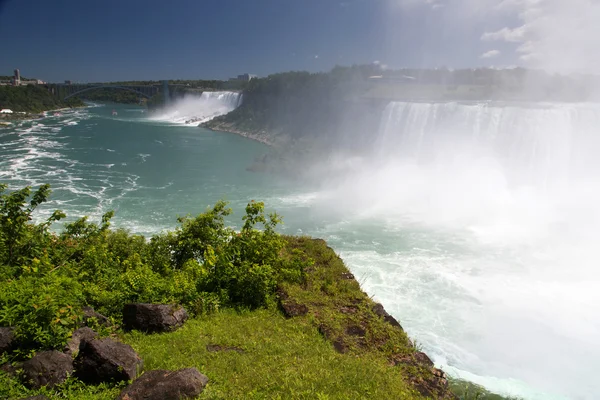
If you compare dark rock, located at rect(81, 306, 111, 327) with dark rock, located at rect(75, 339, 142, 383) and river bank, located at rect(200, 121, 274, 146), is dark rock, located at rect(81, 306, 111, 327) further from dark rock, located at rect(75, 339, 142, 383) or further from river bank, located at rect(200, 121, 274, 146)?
river bank, located at rect(200, 121, 274, 146)

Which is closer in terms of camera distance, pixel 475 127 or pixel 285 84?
pixel 475 127

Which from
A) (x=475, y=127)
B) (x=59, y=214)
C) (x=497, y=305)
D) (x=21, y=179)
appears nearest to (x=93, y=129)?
(x=21, y=179)

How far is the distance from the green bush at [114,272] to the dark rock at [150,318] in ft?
1.09

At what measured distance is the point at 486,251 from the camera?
14.3 m

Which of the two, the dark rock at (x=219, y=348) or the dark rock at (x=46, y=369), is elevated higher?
the dark rock at (x=46, y=369)

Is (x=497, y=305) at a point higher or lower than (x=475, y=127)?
lower

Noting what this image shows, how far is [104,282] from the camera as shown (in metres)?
6.28

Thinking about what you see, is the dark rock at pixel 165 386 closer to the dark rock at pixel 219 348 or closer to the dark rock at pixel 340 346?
the dark rock at pixel 219 348

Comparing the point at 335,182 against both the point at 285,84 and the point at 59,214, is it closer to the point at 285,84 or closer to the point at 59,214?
the point at 59,214

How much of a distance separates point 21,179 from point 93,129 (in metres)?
31.1

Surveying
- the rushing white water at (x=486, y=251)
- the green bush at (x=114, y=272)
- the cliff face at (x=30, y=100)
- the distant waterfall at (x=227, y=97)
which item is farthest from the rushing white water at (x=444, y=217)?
the cliff face at (x=30, y=100)

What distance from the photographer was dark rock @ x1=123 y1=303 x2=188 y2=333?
17.4 feet

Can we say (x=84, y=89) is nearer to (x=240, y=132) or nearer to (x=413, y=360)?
(x=240, y=132)

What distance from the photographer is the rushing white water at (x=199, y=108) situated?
214 feet
